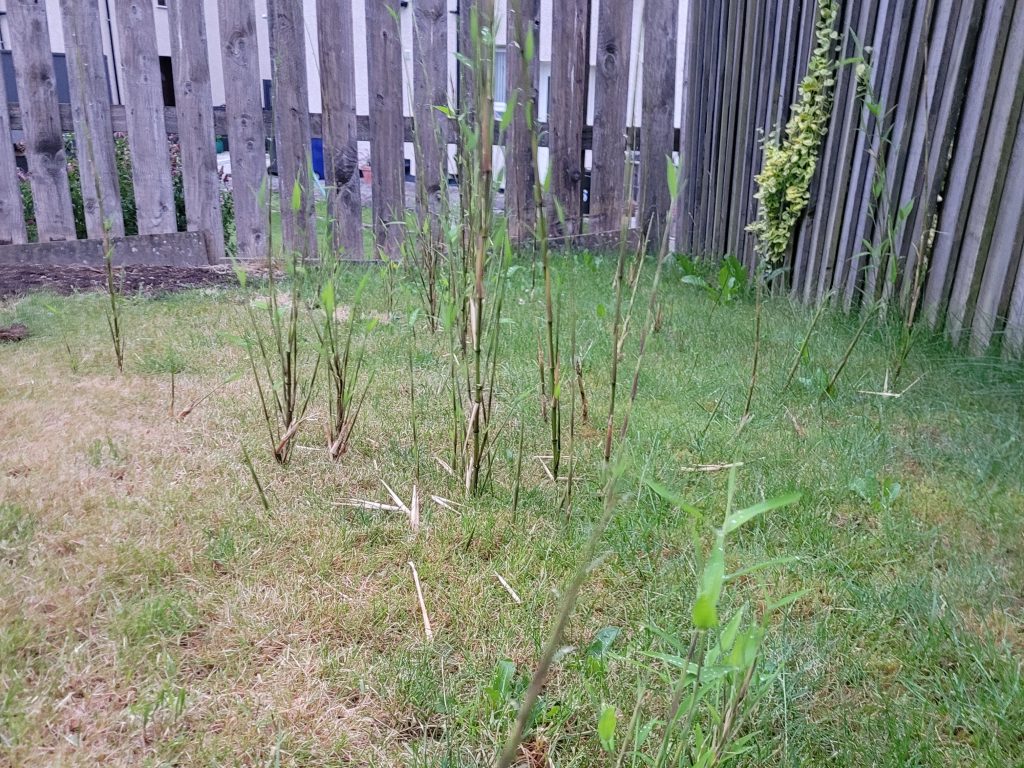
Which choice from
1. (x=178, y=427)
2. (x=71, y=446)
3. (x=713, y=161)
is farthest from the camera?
(x=713, y=161)

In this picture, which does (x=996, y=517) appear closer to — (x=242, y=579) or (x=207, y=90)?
(x=242, y=579)

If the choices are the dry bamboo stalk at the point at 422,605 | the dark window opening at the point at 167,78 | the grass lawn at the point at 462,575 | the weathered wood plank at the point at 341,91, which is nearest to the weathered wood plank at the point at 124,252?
the weathered wood plank at the point at 341,91

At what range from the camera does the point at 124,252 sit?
407cm

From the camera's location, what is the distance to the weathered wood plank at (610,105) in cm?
473

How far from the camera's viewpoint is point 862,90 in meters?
2.91

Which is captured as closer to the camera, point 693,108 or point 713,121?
point 713,121

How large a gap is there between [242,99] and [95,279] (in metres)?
1.27

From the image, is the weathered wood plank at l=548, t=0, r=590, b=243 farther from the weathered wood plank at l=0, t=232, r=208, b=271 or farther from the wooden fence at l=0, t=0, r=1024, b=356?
the weathered wood plank at l=0, t=232, r=208, b=271

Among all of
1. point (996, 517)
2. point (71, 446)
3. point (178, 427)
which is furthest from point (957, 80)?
point (71, 446)

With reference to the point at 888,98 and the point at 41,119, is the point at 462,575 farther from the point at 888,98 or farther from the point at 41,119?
the point at 41,119

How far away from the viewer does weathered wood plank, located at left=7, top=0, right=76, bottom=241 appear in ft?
12.8

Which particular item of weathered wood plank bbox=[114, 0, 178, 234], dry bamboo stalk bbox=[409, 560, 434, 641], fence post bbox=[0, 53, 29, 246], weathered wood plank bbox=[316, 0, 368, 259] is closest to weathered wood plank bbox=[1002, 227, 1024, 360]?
dry bamboo stalk bbox=[409, 560, 434, 641]

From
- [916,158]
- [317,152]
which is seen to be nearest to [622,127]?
[317,152]

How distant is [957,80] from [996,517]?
168cm
